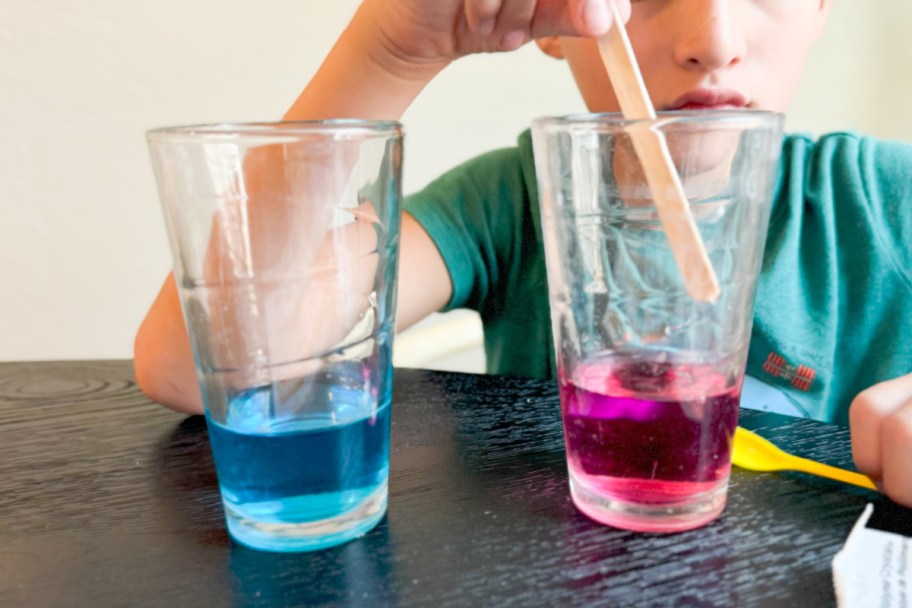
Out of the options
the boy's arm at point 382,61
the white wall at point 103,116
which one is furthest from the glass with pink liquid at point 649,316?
the white wall at point 103,116

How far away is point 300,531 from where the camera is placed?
12.2 inches

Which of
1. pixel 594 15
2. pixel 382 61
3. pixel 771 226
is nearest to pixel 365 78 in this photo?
pixel 382 61

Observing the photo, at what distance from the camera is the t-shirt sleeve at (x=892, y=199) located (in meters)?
0.71

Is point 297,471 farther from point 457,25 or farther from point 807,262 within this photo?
point 807,262

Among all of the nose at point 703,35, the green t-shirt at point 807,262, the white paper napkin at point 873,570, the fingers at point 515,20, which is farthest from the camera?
the green t-shirt at point 807,262

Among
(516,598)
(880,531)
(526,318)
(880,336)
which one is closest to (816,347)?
(880,336)

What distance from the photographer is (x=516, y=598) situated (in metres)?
0.27

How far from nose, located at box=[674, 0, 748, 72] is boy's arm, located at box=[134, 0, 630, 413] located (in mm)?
152

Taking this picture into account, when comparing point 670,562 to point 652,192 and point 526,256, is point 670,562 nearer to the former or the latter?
point 652,192

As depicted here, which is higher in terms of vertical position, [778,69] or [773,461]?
[778,69]

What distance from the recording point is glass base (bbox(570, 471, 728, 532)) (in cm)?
32

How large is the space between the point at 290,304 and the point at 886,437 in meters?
0.26

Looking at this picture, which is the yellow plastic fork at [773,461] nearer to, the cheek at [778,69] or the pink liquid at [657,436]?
the pink liquid at [657,436]

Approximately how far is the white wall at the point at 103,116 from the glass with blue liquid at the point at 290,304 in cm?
85
